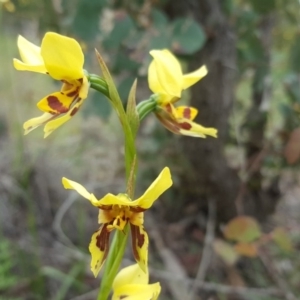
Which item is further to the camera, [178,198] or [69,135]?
[69,135]

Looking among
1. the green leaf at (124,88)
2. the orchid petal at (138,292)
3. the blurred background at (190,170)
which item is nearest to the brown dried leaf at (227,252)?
the blurred background at (190,170)

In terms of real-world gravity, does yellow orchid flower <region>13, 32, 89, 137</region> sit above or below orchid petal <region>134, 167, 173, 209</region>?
above

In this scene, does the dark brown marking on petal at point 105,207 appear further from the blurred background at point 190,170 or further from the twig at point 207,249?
the twig at point 207,249

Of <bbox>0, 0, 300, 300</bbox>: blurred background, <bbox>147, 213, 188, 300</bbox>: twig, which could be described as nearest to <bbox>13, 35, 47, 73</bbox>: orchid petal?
<bbox>0, 0, 300, 300</bbox>: blurred background

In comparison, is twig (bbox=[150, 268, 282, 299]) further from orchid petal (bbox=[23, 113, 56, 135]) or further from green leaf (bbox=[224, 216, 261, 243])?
orchid petal (bbox=[23, 113, 56, 135])

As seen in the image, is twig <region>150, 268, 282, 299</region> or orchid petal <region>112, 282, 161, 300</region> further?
twig <region>150, 268, 282, 299</region>

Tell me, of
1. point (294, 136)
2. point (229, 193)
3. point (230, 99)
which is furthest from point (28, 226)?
point (294, 136)

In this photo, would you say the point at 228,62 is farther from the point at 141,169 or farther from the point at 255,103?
the point at 141,169
